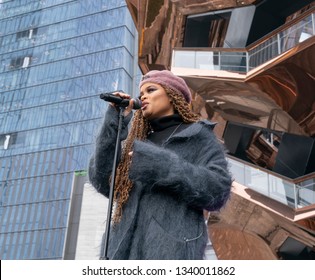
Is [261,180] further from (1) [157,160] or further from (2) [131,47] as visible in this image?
(2) [131,47]

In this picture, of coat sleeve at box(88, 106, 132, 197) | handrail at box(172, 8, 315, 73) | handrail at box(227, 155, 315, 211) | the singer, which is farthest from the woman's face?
handrail at box(227, 155, 315, 211)

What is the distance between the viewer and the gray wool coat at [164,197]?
88.2 inches

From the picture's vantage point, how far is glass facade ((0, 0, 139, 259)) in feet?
169

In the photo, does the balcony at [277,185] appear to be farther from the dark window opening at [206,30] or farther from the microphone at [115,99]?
the microphone at [115,99]

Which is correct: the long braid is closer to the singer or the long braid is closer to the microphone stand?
the singer

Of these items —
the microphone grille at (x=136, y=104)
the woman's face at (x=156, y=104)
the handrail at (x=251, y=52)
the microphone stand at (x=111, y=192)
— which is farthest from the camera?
the handrail at (x=251, y=52)

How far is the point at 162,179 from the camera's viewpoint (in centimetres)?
225

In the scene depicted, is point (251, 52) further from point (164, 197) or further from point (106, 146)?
point (164, 197)

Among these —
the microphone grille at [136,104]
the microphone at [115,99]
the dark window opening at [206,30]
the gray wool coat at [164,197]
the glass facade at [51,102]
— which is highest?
the microphone at [115,99]

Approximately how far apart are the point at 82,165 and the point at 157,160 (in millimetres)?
49889

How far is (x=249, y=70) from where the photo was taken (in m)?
10.7

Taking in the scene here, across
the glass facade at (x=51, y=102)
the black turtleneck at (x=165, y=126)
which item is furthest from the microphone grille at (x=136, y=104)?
the glass facade at (x=51, y=102)

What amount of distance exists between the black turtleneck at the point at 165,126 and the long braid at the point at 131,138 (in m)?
0.03

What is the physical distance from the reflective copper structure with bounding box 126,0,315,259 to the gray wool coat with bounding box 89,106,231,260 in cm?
745
